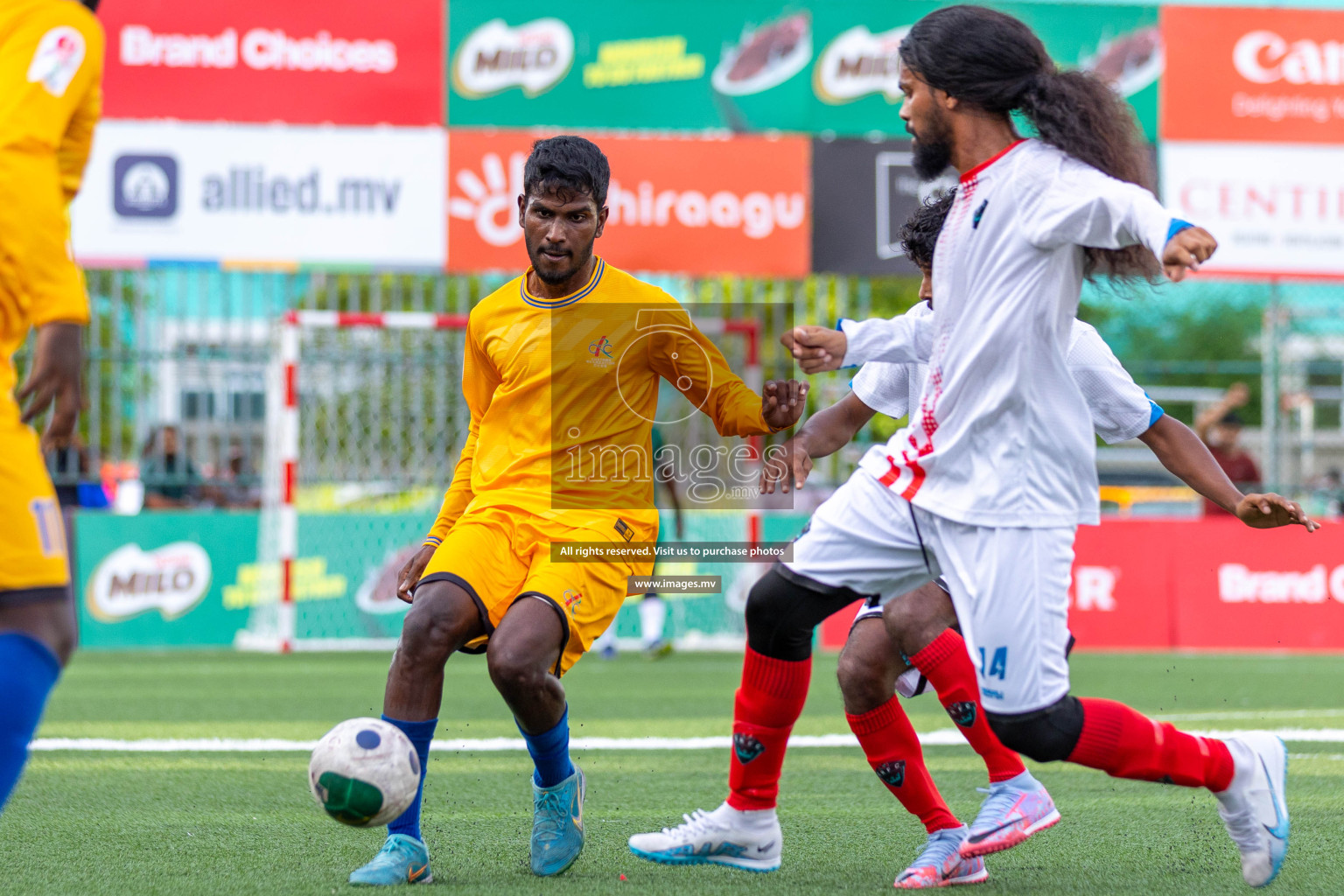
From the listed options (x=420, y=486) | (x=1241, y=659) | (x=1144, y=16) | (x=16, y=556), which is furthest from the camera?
(x=1144, y=16)

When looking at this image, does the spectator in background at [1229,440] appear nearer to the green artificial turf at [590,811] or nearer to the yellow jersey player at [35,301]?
the green artificial turf at [590,811]

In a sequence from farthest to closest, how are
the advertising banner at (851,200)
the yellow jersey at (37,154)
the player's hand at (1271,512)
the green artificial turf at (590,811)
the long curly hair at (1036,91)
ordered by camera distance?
the advertising banner at (851,200) → the green artificial turf at (590,811) → the player's hand at (1271,512) → the long curly hair at (1036,91) → the yellow jersey at (37,154)

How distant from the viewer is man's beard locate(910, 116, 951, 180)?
12.0 feet

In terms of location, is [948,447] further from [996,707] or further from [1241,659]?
[1241,659]

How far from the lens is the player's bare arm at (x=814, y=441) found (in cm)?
418

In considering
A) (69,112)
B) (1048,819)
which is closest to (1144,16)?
(1048,819)

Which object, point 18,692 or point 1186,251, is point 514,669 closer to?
point 18,692

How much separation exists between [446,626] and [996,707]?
1.45 metres

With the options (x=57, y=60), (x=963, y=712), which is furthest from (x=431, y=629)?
(x=57, y=60)

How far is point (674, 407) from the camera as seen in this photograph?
12898 mm

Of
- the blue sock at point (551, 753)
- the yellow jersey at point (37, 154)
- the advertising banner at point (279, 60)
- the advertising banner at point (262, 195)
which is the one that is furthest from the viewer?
the advertising banner at point (279, 60)

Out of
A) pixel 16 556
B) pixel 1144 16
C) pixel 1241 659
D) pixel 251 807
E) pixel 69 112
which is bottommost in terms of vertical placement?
pixel 1241 659

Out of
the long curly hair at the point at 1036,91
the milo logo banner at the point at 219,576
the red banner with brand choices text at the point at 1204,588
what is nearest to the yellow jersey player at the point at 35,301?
the long curly hair at the point at 1036,91

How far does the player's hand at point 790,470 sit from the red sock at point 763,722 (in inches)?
18.4
